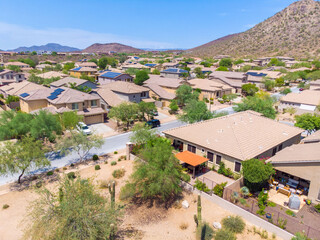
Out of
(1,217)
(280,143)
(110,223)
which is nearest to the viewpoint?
(110,223)

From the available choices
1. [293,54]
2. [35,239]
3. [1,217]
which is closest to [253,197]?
[35,239]

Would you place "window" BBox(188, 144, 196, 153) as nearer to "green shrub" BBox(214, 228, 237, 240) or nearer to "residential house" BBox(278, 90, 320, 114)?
"green shrub" BBox(214, 228, 237, 240)

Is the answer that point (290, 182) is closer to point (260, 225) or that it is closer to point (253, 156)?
point (253, 156)

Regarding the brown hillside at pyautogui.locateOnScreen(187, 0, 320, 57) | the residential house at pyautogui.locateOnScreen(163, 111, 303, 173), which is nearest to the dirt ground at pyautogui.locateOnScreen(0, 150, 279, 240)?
the residential house at pyautogui.locateOnScreen(163, 111, 303, 173)

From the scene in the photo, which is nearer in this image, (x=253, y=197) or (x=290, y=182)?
(x=253, y=197)

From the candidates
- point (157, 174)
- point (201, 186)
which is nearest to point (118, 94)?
point (201, 186)

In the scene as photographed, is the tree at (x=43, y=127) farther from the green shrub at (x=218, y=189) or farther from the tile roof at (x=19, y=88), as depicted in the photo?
the tile roof at (x=19, y=88)

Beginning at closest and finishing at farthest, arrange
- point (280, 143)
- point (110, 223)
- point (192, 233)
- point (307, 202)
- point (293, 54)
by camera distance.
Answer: point (110, 223)
point (192, 233)
point (307, 202)
point (280, 143)
point (293, 54)
